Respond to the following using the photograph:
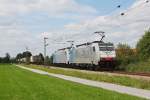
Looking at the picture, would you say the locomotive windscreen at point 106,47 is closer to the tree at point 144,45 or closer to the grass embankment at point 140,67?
the grass embankment at point 140,67

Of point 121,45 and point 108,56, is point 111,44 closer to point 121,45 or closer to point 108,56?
point 108,56

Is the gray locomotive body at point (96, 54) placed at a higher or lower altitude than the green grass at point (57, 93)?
higher

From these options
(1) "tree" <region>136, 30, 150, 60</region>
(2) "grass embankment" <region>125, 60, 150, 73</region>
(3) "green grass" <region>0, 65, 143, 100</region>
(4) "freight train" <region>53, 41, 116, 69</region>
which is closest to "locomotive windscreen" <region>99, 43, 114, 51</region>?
(4) "freight train" <region>53, 41, 116, 69</region>

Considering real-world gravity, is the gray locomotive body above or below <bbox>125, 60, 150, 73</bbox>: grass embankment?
above

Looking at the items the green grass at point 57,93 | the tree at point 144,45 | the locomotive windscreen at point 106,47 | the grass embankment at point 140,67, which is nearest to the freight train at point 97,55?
the locomotive windscreen at point 106,47

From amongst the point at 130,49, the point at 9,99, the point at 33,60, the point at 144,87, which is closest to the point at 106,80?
the point at 144,87

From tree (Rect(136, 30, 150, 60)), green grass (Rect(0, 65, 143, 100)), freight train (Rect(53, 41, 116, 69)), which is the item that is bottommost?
green grass (Rect(0, 65, 143, 100))

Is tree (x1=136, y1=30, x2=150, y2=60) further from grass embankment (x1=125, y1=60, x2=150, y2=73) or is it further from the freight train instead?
grass embankment (x1=125, y1=60, x2=150, y2=73)

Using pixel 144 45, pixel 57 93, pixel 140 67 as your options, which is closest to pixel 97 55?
pixel 140 67

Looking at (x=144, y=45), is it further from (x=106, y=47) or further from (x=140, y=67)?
(x=140, y=67)

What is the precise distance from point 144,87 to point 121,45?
91.7 m

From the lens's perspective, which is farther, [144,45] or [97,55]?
[144,45]

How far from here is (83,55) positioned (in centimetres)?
5784

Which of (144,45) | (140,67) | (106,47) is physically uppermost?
(144,45)
